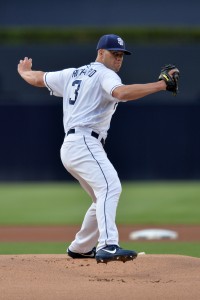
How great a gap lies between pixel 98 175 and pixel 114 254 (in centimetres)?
58

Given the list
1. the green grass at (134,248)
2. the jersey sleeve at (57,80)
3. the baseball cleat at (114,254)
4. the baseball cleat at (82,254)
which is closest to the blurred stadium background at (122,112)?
the green grass at (134,248)

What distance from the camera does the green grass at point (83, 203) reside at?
11.9 meters

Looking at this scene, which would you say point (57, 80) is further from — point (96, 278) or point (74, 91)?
point (96, 278)

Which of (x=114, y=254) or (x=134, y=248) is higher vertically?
(x=114, y=254)

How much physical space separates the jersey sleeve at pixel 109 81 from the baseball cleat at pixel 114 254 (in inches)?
40.7

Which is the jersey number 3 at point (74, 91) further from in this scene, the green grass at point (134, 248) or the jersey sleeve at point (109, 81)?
the green grass at point (134, 248)

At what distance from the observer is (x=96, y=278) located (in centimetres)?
610

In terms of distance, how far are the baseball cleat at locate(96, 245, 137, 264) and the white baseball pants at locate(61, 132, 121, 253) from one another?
4 centimetres

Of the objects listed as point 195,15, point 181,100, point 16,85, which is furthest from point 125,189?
point 195,15

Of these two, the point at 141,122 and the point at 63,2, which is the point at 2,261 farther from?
the point at 63,2

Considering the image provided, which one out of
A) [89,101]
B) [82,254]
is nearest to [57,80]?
[89,101]

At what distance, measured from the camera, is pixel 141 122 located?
54.3 ft

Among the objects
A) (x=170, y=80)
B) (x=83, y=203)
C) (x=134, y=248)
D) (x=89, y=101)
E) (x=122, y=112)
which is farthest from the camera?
(x=122, y=112)

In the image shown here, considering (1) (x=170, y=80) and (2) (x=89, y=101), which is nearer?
(1) (x=170, y=80)
